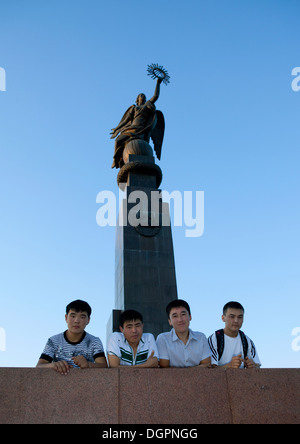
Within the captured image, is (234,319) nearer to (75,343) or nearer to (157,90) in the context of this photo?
(75,343)

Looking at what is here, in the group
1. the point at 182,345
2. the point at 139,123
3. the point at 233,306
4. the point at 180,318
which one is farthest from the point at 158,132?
the point at 182,345

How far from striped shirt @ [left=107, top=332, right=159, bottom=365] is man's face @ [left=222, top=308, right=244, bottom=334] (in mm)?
1076

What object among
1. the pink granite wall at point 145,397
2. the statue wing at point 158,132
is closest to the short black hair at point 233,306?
the pink granite wall at point 145,397

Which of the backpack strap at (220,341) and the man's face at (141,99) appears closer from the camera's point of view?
the backpack strap at (220,341)

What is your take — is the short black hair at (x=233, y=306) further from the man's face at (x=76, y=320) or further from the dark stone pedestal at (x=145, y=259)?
the dark stone pedestal at (x=145, y=259)

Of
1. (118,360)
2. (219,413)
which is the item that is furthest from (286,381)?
(118,360)

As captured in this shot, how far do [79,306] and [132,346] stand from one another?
87 centimetres

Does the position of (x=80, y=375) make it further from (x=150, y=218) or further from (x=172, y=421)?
(x=150, y=218)

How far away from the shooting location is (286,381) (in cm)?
464

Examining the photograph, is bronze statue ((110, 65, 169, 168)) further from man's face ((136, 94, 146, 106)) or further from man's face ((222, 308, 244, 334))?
man's face ((222, 308, 244, 334))

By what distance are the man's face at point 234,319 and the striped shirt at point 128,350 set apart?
3.53 feet

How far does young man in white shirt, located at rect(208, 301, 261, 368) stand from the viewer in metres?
5.27

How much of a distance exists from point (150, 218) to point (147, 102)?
5.89 m

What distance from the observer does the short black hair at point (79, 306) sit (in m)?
5.00
